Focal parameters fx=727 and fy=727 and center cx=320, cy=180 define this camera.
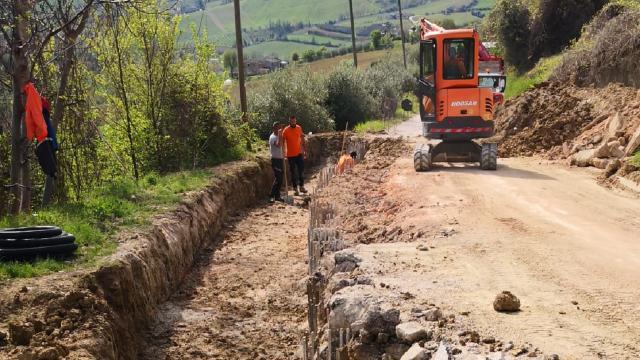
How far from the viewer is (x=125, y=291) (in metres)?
9.30

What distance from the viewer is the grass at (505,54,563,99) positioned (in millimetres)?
27011

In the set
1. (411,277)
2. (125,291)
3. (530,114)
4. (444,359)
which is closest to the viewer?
(444,359)

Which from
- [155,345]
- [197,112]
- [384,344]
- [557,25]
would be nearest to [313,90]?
[557,25]

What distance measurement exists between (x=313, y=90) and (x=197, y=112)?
13498 millimetres

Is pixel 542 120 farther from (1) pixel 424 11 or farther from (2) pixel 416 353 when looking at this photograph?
(1) pixel 424 11

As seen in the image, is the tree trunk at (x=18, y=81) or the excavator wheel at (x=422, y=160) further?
the excavator wheel at (x=422, y=160)

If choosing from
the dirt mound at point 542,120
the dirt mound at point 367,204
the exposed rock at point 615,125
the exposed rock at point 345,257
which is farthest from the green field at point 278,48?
the exposed rock at point 345,257

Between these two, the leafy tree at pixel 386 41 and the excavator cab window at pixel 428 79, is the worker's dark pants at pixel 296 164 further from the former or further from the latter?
the leafy tree at pixel 386 41

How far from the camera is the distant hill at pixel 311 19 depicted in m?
138

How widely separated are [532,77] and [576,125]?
32.7 ft

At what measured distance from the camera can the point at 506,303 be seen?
6.71 metres

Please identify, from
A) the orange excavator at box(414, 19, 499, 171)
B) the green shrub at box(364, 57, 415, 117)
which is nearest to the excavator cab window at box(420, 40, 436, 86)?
the orange excavator at box(414, 19, 499, 171)

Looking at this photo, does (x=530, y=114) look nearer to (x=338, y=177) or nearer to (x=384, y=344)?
(x=338, y=177)

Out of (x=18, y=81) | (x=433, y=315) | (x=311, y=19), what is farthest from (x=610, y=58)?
(x=311, y=19)
